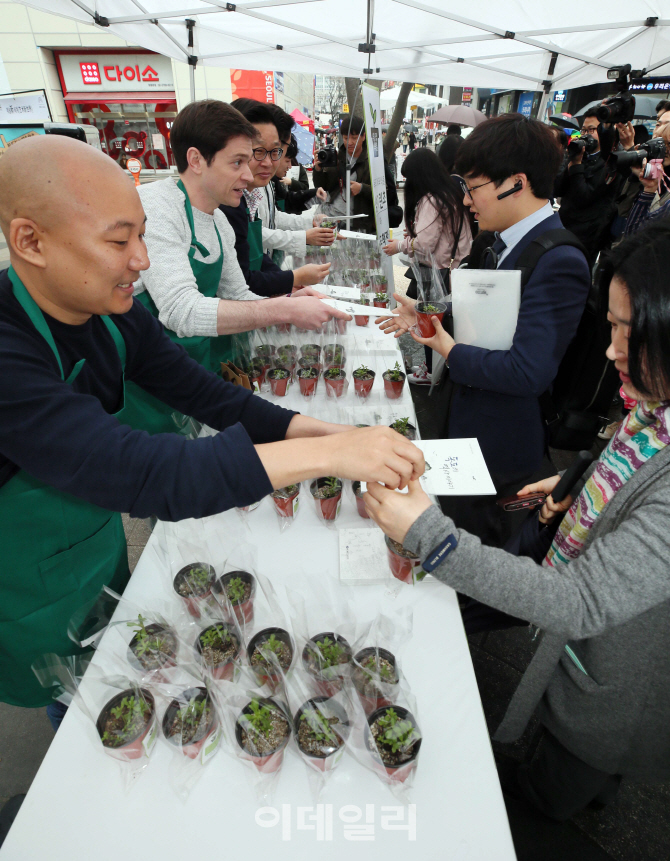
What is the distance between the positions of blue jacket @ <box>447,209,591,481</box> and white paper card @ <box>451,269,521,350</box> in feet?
0.23

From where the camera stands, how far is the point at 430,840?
877 mm

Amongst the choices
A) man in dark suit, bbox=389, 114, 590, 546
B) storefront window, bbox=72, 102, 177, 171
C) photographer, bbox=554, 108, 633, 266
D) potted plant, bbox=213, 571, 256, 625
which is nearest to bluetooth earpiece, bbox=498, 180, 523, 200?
man in dark suit, bbox=389, 114, 590, 546

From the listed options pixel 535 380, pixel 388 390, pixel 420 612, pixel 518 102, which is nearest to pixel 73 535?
pixel 420 612

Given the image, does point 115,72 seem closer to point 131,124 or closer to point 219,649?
point 131,124

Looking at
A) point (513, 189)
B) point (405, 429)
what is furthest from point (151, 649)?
point (513, 189)

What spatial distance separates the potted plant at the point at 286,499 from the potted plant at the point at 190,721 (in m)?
0.60

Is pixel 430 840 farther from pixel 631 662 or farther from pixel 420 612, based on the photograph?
pixel 631 662

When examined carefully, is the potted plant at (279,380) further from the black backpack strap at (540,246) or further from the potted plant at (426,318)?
the black backpack strap at (540,246)

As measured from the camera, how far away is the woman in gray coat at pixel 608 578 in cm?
101

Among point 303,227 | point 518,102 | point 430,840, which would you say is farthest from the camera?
point 518,102

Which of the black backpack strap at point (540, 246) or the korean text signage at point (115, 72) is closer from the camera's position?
the black backpack strap at point (540, 246)

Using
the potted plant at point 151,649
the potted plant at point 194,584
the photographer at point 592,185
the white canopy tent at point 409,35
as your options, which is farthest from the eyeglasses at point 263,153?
the photographer at point 592,185

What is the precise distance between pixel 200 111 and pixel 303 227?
2.48 metres

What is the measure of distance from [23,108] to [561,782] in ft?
40.8
